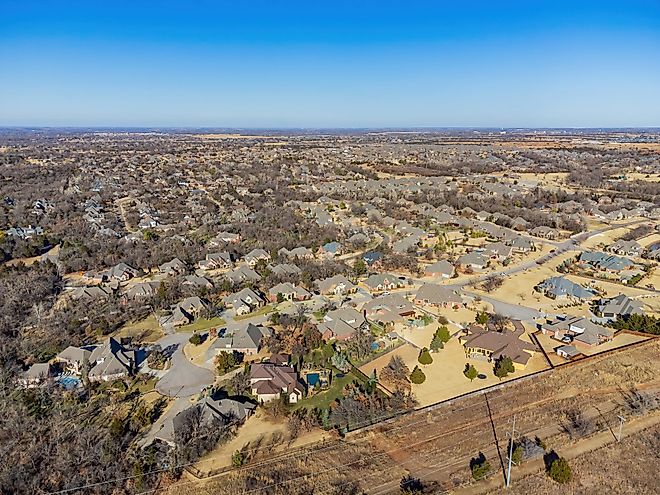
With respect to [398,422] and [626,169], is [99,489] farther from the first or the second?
[626,169]

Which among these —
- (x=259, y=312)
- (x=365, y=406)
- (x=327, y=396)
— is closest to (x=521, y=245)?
(x=259, y=312)

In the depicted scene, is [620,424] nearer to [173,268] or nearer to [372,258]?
[372,258]

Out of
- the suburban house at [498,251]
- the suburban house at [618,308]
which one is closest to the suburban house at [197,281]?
the suburban house at [498,251]

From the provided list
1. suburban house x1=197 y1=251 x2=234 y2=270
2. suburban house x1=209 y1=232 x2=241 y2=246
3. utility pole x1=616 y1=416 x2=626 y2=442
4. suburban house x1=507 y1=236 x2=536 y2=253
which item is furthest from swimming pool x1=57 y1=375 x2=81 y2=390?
suburban house x1=507 y1=236 x2=536 y2=253

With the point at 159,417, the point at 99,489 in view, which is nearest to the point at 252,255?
the point at 159,417

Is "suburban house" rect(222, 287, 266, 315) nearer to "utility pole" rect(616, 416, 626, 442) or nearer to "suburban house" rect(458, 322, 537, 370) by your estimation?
"suburban house" rect(458, 322, 537, 370)

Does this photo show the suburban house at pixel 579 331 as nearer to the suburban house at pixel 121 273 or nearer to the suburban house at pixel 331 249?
the suburban house at pixel 331 249

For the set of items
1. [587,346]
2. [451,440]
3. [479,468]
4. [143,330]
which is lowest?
[143,330]
